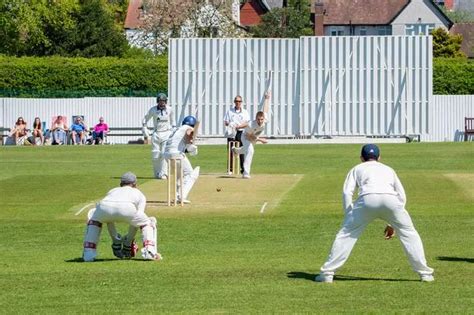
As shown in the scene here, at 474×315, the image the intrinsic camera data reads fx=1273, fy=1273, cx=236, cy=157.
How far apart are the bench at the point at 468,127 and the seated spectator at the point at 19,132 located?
62.5ft

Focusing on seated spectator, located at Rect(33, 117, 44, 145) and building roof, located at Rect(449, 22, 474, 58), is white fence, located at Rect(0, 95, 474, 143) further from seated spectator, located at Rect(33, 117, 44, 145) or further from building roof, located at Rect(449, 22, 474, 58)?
building roof, located at Rect(449, 22, 474, 58)

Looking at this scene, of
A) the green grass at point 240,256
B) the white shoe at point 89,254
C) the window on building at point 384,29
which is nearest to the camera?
the green grass at point 240,256

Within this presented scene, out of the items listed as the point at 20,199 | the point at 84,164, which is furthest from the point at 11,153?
the point at 20,199

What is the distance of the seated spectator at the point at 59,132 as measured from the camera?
52594mm

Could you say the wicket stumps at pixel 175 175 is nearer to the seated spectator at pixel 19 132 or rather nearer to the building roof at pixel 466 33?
the seated spectator at pixel 19 132

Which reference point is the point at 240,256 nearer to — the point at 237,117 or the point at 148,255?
the point at 148,255

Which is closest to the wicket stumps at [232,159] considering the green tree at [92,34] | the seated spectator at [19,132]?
the seated spectator at [19,132]

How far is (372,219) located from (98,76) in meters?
50.7

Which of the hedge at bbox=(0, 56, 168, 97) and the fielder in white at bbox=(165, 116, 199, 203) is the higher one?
the hedge at bbox=(0, 56, 168, 97)

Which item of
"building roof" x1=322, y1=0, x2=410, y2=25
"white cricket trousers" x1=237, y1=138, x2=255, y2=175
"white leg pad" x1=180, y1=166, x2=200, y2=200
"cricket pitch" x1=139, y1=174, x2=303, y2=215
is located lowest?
"cricket pitch" x1=139, y1=174, x2=303, y2=215

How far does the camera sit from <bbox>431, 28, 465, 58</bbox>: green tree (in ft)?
294

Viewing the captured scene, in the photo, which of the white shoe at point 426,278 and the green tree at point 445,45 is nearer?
the white shoe at point 426,278

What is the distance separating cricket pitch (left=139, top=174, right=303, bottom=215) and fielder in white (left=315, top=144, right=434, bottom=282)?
367 inches

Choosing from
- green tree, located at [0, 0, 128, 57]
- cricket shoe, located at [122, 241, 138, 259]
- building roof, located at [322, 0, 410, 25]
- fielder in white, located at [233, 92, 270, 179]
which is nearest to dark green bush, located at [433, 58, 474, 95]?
green tree, located at [0, 0, 128, 57]
